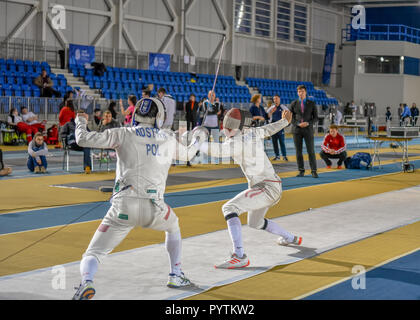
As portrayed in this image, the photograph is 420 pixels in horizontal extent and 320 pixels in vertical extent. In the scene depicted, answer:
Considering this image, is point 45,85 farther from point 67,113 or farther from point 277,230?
point 277,230

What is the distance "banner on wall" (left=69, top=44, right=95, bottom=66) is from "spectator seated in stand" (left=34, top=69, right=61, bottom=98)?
Answer: 4.71 metres

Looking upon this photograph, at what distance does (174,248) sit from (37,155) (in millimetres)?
9826

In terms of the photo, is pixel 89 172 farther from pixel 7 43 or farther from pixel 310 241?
pixel 7 43

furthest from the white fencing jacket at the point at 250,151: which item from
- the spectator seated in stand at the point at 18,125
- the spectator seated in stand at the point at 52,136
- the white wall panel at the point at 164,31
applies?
the white wall panel at the point at 164,31

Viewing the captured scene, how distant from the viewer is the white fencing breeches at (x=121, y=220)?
Answer: 17.3 feet

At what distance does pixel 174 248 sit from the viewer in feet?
18.5

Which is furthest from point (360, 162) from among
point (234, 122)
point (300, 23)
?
point (300, 23)

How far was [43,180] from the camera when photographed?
1346cm

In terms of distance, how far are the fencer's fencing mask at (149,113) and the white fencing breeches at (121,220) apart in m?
0.66

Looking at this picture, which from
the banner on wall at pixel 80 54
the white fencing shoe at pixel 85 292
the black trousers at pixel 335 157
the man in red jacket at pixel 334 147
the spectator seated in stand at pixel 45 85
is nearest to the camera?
the white fencing shoe at pixel 85 292

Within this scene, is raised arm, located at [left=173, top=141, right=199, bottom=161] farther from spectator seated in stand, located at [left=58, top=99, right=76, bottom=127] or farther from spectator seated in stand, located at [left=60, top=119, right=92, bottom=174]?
spectator seated in stand, located at [left=58, top=99, right=76, bottom=127]

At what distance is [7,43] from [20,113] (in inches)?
242

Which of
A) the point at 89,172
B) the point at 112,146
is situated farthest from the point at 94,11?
the point at 112,146

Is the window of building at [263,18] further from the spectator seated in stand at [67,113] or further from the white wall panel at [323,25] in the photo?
the spectator seated in stand at [67,113]
